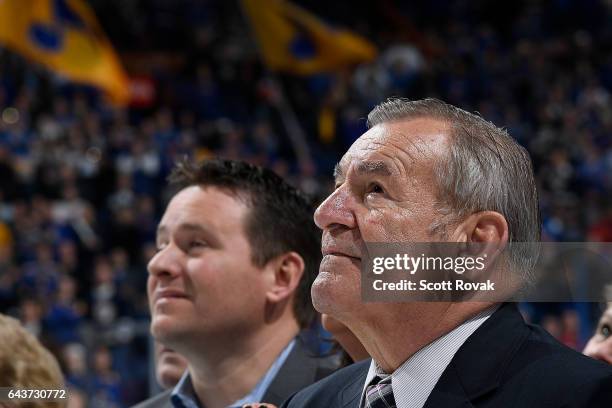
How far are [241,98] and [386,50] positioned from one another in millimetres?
2555

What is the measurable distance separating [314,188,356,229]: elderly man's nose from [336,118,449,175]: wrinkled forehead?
7 centimetres

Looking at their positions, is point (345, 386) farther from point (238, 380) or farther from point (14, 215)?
point (14, 215)

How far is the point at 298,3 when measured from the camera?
17.7 metres

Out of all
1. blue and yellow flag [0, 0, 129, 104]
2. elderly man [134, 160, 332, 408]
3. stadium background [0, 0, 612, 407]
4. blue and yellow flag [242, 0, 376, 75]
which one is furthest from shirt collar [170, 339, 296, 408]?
blue and yellow flag [242, 0, 376, 75]

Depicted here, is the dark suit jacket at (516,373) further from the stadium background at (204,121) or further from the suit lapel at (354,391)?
the stadium background at (204,121)

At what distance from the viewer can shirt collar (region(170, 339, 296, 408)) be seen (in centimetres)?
277

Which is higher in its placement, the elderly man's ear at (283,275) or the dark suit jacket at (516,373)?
the dark suit jacket at (516,373)

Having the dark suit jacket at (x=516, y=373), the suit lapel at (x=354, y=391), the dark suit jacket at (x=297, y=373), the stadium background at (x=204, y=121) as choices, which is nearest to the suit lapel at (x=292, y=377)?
the dark suit jacket at (x=297, y=373)

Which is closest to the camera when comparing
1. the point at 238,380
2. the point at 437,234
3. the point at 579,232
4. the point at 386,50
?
the point at 437,234

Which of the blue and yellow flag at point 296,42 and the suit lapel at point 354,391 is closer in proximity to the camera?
the suit lapel at point 354,391

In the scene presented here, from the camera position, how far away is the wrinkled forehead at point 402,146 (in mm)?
2006

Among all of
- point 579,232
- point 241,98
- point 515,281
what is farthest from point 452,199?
point 241,98

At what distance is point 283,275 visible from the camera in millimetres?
2969

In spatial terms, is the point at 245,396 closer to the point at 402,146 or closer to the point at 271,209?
the point at 271,209
